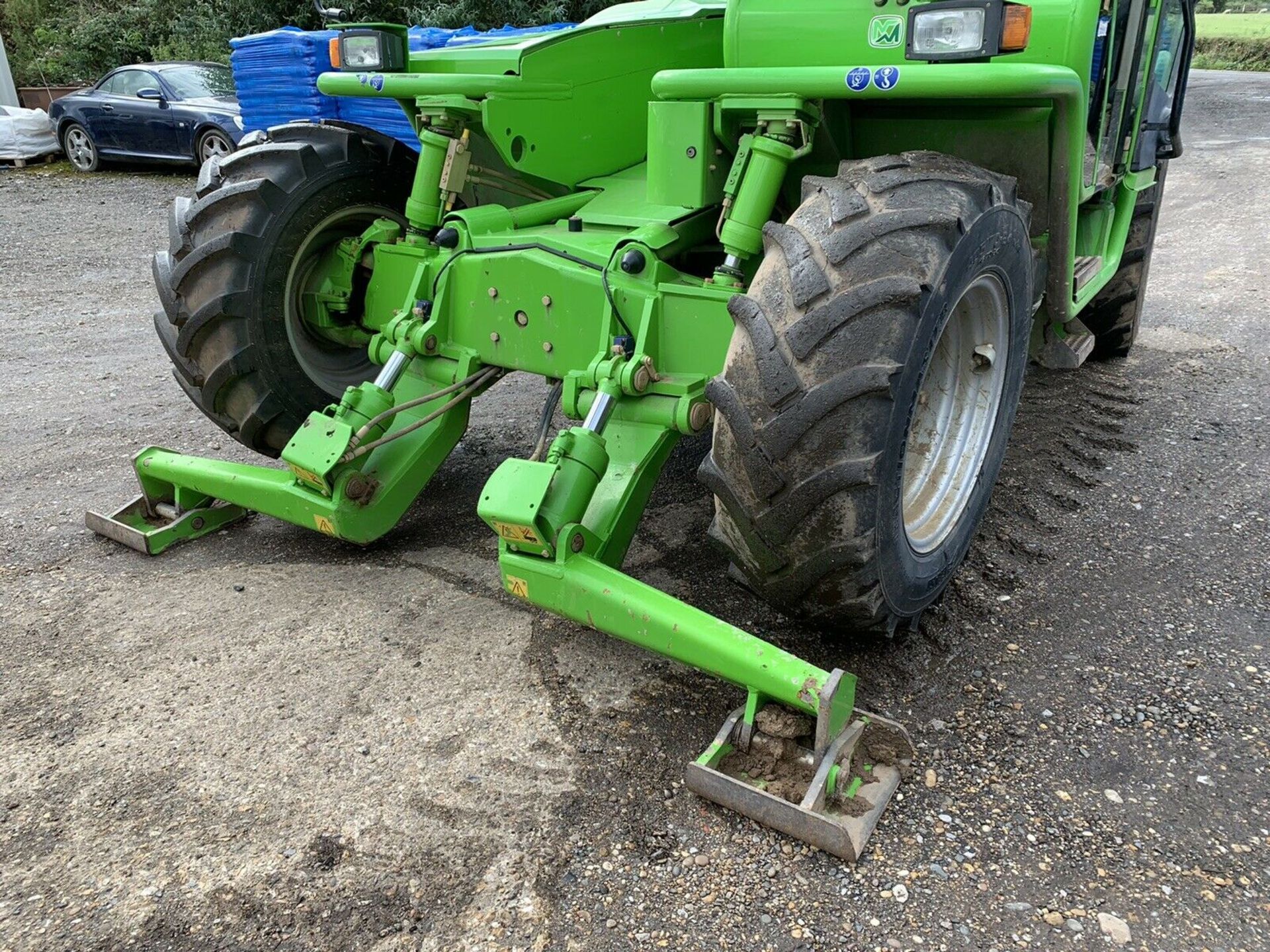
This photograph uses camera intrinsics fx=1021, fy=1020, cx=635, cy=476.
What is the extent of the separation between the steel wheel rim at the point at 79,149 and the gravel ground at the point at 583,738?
12.7 meters

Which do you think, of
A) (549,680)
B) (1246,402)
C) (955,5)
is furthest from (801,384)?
(1246,402)

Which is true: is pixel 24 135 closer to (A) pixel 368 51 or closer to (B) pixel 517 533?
(A) pixel 368 51

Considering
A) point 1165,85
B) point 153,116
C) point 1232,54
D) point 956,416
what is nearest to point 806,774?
point 956,416

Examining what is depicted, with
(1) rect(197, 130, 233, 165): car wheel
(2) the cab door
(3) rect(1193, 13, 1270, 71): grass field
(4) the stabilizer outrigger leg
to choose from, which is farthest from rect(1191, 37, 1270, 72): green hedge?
(4) the stabilizer outrigger leg

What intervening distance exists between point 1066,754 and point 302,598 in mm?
2491

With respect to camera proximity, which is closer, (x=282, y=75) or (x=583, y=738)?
(x=583, y=738)

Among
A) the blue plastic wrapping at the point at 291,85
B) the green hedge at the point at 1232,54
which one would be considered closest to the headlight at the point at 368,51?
the blue plastic wrapping at the point at 291,85

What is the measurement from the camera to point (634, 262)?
3.23m

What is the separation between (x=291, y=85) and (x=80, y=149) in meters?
5.62

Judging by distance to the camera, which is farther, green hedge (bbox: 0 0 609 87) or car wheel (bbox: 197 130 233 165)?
car wheel (bbox: 197 130 233 165)

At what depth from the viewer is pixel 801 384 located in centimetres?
249

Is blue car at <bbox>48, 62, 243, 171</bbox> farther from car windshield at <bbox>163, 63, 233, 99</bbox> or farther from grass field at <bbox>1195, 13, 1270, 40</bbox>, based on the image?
grass field at <bbox>1195, 13, 1270, 40</bbox>

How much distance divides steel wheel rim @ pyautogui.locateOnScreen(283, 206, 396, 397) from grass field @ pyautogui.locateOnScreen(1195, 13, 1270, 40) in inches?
1187

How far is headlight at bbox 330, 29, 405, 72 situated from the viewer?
147 inches
